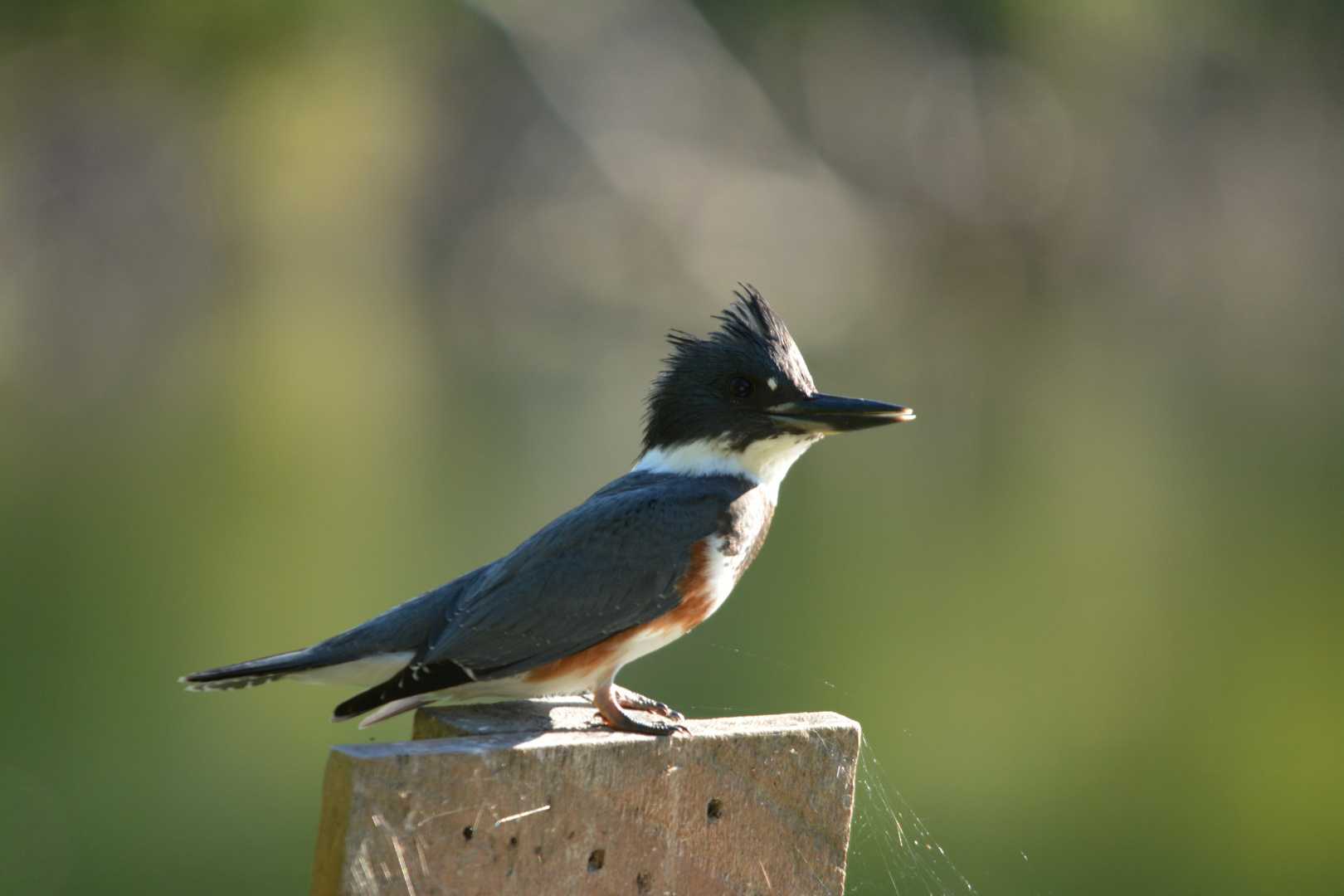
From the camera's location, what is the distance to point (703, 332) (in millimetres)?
18641

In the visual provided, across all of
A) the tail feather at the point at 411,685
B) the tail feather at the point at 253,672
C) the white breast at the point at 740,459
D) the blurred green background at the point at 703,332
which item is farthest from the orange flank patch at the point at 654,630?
the blurred green background at the point at 703,332

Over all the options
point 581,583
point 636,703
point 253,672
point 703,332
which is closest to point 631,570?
point 581,583

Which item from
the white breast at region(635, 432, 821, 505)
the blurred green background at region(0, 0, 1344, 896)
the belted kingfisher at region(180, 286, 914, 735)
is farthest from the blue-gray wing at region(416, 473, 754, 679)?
the blurred green background at region(0, 0, 1344, 896)

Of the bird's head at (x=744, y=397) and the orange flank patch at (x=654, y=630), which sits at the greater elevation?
the bird's head at (x=744, y=397)

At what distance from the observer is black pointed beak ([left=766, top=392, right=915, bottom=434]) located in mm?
2467

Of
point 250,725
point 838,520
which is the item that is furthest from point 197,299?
point 250,725

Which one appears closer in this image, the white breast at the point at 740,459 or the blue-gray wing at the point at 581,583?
the blue-gray wing at the point at 581,583

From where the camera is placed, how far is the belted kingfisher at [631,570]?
2273 mm

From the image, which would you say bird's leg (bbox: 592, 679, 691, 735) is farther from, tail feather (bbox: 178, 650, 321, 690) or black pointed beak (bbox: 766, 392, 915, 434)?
black pointed beak (bbox: 766, 392, 915, 434)

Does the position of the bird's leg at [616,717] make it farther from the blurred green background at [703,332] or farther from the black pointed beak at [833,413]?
the blurred green background at [703,332]

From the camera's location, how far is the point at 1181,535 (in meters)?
9.80

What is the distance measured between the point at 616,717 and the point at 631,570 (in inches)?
11.6

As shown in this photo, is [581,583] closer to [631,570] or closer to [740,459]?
[631,570]

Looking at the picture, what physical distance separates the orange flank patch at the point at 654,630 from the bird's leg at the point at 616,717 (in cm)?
4
